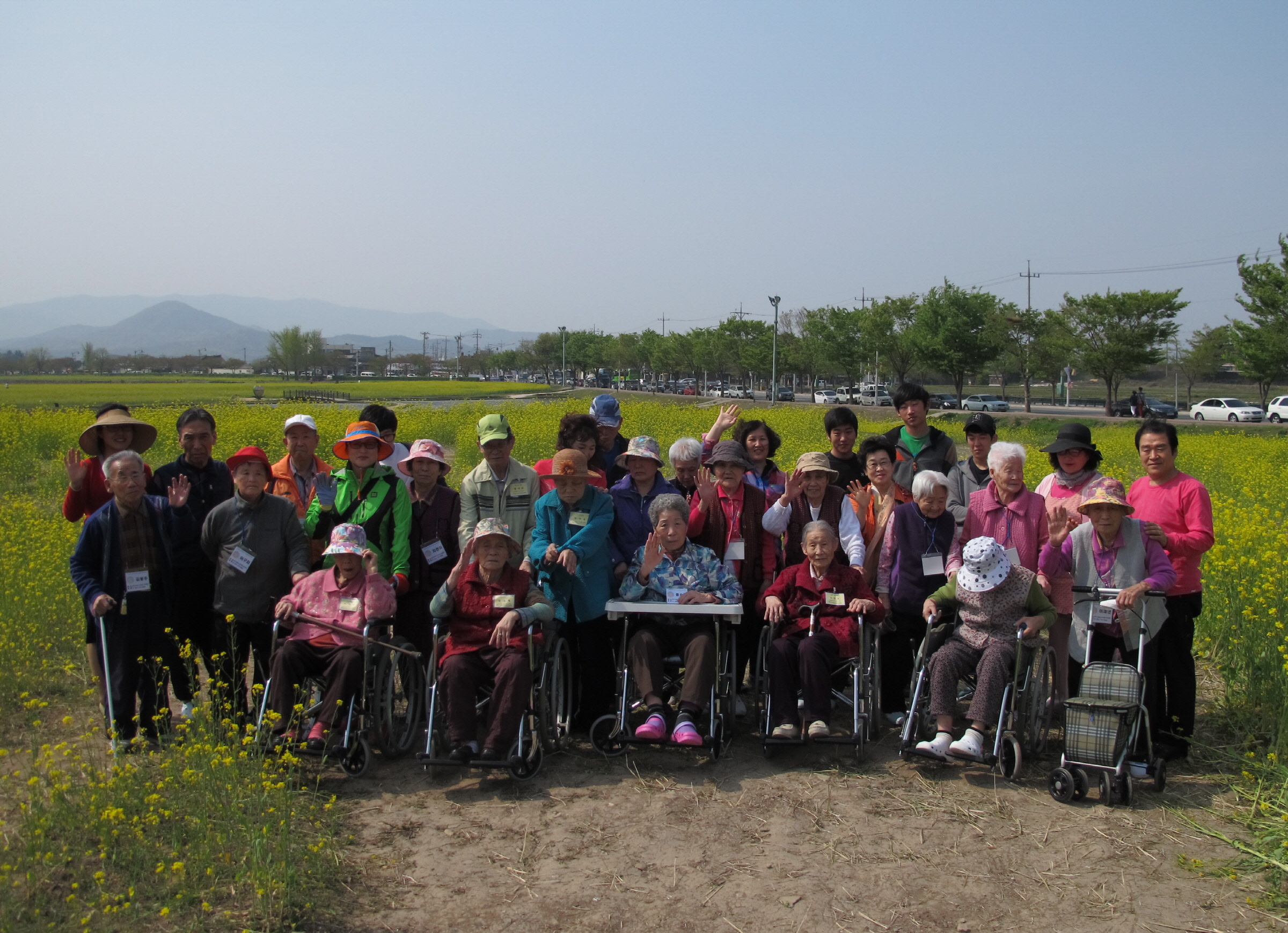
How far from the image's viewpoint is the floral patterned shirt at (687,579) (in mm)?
4770

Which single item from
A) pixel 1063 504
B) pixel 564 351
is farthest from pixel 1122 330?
pixel 564 351

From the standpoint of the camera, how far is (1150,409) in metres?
34.8

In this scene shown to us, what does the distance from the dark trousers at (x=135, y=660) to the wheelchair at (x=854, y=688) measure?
9.48 ft

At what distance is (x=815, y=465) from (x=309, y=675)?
112 inches

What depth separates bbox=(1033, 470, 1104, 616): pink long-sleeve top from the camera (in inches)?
181

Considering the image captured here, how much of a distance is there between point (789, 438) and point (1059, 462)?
14068 mm

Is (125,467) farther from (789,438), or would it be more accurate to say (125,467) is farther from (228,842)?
(789,438)

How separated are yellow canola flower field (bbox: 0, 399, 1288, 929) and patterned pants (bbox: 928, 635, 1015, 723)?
1.29 meters

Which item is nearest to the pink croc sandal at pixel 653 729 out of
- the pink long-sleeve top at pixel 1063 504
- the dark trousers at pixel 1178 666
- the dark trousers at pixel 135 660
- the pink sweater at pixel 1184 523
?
the pink long-sleeve top at pixel 1063 504

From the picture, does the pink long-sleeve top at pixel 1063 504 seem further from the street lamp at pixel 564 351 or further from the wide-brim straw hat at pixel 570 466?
the street lamp at pixel 564 351

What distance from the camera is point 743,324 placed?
66938 millimetres

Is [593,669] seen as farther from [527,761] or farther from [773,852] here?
[773,852]

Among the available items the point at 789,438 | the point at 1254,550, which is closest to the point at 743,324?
the point at 789,438

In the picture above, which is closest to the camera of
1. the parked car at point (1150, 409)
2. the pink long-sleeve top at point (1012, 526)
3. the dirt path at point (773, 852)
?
the dirt path at point (773, 852)
